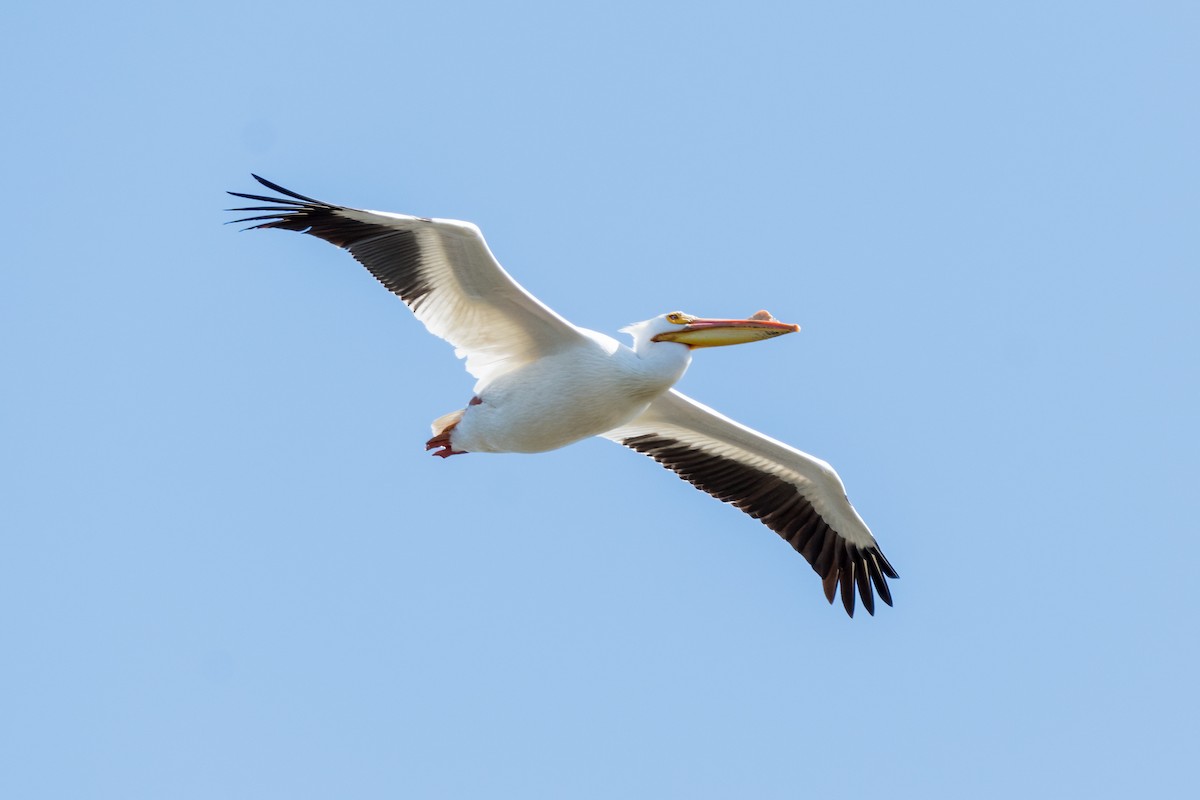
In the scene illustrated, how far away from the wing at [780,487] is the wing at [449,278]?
1640 mm

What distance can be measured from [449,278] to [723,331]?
181cm

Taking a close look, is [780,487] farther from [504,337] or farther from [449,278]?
[449,278]

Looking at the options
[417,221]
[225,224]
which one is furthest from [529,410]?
[225,224]

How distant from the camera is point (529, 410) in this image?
10.1m

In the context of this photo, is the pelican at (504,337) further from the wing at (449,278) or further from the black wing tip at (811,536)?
the black wing tip at (811,536)

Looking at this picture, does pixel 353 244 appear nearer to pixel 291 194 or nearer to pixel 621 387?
pixel 291 194

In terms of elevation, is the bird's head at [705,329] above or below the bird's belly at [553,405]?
above

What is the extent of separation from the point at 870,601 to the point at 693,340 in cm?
305

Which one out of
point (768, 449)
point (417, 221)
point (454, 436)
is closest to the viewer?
point (417, 221)

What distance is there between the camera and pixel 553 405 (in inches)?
396

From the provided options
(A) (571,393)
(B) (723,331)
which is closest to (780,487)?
(B) (723,331)

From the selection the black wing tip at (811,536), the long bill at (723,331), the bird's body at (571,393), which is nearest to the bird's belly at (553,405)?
the bird's body at (571,393)

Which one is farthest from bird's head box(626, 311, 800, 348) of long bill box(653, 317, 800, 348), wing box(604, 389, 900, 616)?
wing box(604, 389, 900, 616)

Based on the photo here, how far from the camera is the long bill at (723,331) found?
33.1 feet
